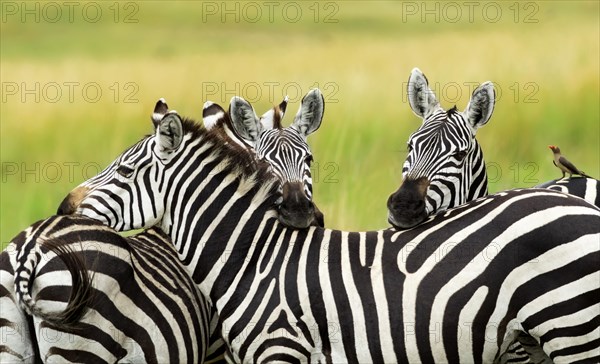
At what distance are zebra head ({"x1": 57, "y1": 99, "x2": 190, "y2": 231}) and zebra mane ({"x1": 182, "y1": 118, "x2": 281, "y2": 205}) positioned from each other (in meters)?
0.13

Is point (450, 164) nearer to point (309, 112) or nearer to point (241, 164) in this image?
point (241, 164)

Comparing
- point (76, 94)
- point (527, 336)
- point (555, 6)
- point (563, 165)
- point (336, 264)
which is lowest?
point (527, 336)

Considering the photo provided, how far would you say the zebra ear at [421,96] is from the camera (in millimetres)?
9797

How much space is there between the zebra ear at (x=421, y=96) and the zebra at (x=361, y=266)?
2197 mm

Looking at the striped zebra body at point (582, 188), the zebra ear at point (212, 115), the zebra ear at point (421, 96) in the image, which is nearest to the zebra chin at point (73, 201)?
the zebra ear at point (212, 115)

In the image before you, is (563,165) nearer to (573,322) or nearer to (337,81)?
(573,322)

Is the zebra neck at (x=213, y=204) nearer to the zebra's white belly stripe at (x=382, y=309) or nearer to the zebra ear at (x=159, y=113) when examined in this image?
the zebra ear at (x=159, y=113)

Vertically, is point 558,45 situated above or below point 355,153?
above

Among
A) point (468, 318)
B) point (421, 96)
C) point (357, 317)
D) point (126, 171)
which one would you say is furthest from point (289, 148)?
point (468, 318)

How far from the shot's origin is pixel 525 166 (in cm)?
1766

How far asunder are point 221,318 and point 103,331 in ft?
2.92

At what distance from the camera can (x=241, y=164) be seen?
26.9 feet

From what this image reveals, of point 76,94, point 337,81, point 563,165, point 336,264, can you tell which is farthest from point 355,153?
point 336,264

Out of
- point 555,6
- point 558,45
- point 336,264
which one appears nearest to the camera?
point 336,264
